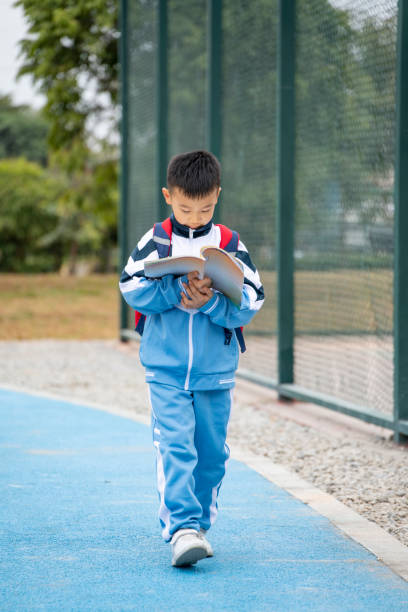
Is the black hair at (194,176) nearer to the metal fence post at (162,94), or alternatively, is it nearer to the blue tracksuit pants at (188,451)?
the blue tracksuit pants at (188,451)

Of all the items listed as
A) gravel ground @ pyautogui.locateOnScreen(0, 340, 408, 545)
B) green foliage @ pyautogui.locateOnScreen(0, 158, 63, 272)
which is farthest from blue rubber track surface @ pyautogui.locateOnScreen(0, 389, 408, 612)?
green foliage @ pyautogui.locateOnScreen(0, 158, 63, 272)

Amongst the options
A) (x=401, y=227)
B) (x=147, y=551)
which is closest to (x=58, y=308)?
(x=401, y=227)

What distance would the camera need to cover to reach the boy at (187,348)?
3.70m

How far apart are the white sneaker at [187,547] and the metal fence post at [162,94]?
8.18 meters

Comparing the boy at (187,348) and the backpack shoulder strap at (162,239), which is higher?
the backpack shoulder strap at (162,239)

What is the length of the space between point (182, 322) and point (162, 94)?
8.31m

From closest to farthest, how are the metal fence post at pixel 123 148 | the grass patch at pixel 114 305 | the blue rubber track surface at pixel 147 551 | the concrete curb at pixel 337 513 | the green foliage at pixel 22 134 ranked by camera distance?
the blue rubber track surface at pixel 147 551 < the concrete curb at pixel 337 513 < the grass patch at pixel 114 305 < the metal fence post at pixel 123 148 < the green foliage at pixel 22 134

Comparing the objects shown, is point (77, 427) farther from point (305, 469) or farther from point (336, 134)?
point (336, 134)

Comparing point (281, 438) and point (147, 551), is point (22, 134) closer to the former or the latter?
point (281, 438)

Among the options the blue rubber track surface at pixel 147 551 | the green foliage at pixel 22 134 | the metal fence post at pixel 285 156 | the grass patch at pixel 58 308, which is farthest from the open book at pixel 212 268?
the green foliage at pixel 22 134

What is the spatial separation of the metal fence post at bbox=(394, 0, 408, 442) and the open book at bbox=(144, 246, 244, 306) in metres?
2.73

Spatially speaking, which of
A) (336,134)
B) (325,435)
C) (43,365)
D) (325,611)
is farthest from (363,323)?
(43,365)

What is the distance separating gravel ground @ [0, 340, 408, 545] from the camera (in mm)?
5066

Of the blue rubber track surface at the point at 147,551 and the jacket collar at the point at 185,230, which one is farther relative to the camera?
the jacket collar at the point at 185,230
